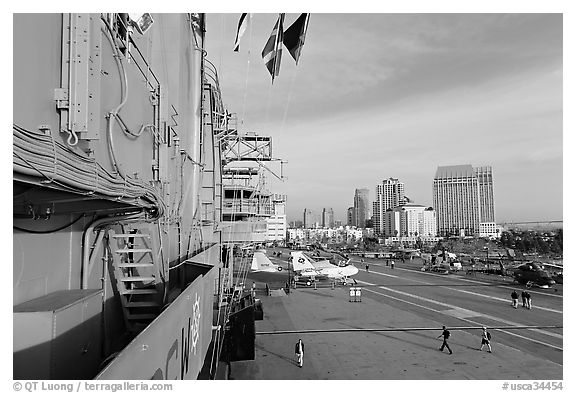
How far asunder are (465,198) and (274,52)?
14204cm

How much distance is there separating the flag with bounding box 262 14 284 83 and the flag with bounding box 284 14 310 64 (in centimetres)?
16

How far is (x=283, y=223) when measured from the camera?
34.1 metres

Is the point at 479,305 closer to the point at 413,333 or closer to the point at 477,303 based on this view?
the point at 477,303

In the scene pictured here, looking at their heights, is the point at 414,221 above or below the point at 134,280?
below

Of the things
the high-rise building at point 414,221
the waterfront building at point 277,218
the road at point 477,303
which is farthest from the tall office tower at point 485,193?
the waterfront building at point 277,218

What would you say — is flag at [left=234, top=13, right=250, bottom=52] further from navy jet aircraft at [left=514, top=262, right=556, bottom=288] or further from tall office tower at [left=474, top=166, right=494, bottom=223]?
tall office tower at [left=474, top=166, right=494, bottom=223]

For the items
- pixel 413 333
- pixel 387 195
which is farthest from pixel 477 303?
pixel 387 195

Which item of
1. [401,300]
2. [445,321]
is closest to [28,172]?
[445,321]

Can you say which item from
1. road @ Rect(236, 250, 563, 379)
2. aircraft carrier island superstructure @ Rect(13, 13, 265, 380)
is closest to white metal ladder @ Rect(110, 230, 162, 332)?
aircraft carrier island superstructure @ Rect(13, 13, 265, 380)

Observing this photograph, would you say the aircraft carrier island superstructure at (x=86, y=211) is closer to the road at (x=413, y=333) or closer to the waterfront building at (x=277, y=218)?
the road at (x=413, y=333)

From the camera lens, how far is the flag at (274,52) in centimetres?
754

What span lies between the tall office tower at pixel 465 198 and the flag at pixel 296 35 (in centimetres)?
13268

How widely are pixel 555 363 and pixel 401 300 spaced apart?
41.6ft

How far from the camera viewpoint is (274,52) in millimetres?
7711
